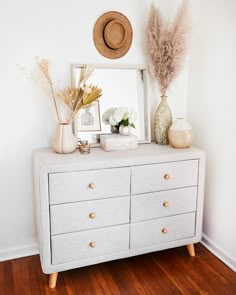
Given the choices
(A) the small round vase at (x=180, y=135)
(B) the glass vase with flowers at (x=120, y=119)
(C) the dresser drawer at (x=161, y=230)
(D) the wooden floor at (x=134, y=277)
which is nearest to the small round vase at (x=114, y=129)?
(B) the glass vase with flowers at (x=120, y=119)

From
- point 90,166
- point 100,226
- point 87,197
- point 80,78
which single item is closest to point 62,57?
point 80,78

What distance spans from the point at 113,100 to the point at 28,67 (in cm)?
61

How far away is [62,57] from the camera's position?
1995mm

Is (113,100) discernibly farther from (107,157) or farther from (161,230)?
(161,230)

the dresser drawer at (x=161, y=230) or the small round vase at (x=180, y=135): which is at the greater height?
the small round vase at (x=180, y=135)

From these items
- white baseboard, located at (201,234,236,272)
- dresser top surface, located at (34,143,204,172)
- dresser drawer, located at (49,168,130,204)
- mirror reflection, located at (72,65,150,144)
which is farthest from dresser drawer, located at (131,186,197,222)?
mirror reflection, located at (72,65,150,144)

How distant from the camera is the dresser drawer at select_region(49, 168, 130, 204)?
A: 167 cm

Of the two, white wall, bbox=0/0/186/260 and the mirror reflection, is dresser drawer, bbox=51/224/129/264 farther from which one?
the mirror reflection

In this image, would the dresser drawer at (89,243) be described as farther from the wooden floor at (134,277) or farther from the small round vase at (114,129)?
the small round vase at (114,129)

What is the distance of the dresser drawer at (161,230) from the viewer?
1.92 meters

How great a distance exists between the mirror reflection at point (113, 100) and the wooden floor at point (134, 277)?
0.88 metres

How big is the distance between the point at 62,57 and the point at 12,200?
1.03 m

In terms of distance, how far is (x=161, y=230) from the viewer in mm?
1997

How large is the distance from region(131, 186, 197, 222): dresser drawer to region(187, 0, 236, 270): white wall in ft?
0.76
